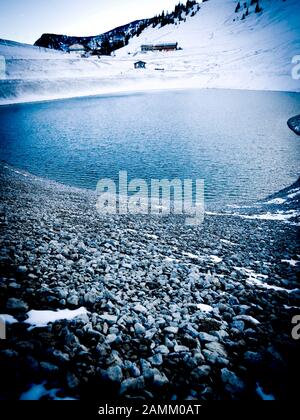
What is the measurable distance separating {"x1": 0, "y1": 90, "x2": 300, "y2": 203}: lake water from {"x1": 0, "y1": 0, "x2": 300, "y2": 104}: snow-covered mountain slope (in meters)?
34.5

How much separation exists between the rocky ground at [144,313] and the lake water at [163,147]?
13.4 metres

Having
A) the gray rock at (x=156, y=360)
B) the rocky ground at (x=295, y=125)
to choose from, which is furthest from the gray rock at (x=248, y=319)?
the rocky ground at (x=295, y=125)

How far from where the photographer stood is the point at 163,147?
115 ft

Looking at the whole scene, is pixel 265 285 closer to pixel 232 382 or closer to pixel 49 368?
pixel 232 382

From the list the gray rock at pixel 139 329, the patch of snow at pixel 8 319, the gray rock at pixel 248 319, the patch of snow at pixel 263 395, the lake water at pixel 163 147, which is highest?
the lake water at pixel 163 147

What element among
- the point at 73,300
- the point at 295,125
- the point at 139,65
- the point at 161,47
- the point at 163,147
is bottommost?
the point at 73,300

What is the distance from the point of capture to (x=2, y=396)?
→ 3.81 meters

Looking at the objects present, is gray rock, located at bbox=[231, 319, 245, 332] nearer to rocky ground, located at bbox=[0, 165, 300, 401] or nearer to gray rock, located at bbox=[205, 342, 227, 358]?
rocky ground, located at bbox=[0, 165, 300, 401]

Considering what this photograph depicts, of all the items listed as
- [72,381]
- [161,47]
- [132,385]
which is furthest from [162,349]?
[161,47]

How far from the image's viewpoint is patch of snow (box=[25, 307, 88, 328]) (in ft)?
17.0

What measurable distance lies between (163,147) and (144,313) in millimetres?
31372

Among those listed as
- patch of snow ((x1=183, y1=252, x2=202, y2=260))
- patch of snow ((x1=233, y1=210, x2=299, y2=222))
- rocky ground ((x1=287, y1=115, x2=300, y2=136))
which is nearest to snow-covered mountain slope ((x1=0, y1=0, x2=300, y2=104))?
rocky ground ((x1=287, y1=115, x2=300, y2=136))

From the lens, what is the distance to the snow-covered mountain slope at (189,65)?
281ft

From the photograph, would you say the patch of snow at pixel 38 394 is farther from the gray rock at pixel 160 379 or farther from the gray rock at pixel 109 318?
the gray rock at pixel 109 318
